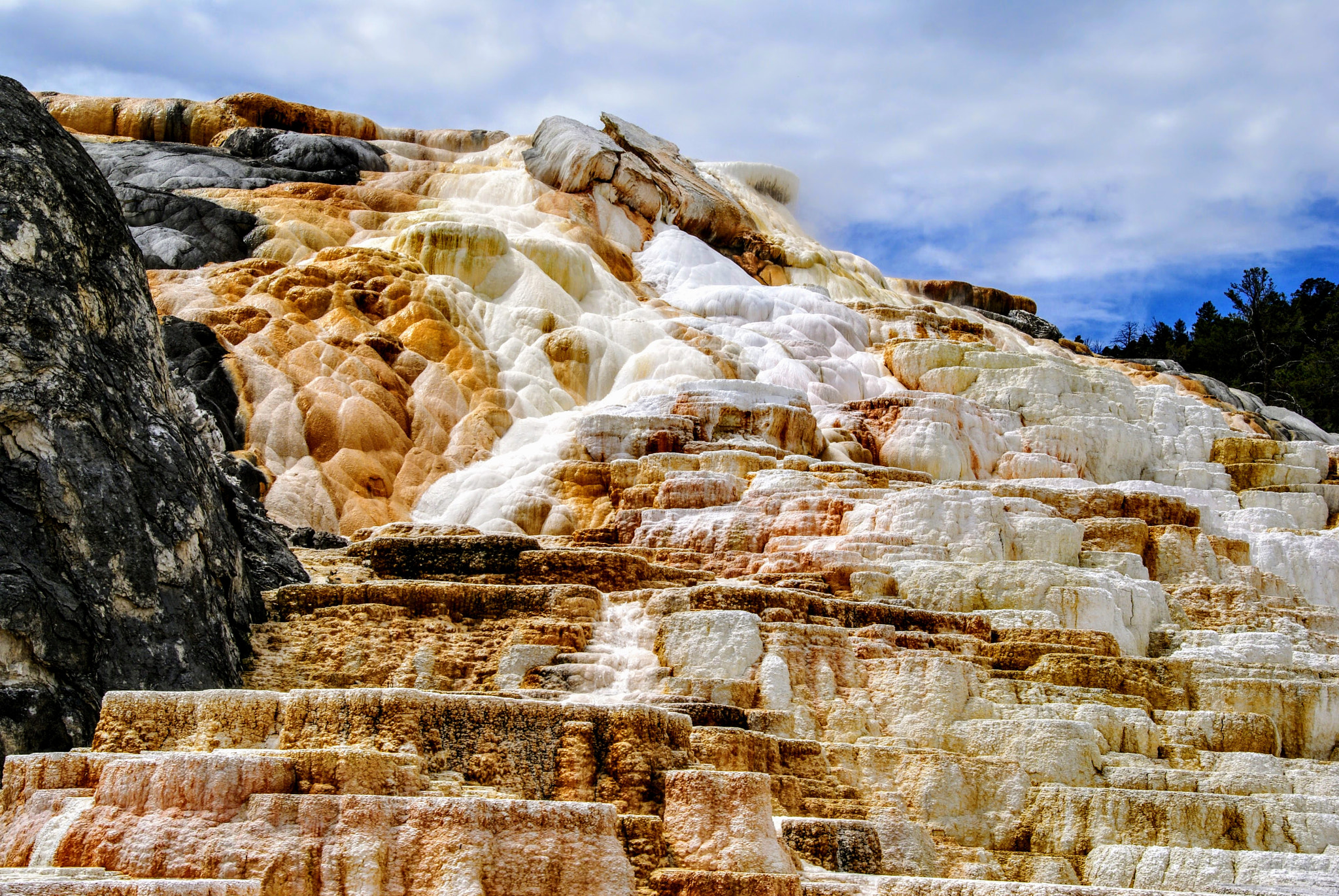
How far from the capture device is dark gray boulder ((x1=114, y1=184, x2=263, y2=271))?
992 inches

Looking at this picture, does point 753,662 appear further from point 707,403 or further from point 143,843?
point 707,403

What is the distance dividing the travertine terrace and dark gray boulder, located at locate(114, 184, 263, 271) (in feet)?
0.32

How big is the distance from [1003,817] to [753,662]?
2.05 meters

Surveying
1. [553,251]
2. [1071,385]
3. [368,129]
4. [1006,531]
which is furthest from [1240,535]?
[368,129]

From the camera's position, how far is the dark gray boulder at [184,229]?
25.2 m

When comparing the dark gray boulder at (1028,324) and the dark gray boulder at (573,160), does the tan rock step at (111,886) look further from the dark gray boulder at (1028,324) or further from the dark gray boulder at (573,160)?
the dark gray boulder at (1028,324)

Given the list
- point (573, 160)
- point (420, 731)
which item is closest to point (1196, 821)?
point (420, 731)

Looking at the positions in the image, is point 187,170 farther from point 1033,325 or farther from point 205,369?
point 1033,325

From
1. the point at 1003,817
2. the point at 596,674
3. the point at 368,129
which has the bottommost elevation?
the point at 1003,817

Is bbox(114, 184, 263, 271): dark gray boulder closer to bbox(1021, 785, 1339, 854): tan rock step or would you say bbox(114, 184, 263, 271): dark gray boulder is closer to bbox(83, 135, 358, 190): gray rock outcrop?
bbox(83, 135, 358, 190): gray rock outcrop

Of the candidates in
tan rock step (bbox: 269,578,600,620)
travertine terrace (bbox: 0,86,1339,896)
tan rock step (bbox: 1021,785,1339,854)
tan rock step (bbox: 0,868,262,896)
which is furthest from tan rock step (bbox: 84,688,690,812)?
tan rock step (bbox: 269,578,600,620)

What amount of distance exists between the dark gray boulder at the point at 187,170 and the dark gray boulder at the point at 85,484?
19.7 metres

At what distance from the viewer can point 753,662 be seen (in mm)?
10062

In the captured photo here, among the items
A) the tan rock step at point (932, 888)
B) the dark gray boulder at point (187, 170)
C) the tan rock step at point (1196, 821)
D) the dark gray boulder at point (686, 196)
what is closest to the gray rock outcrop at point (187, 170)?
the dark gray boulder at point (187, 170)
